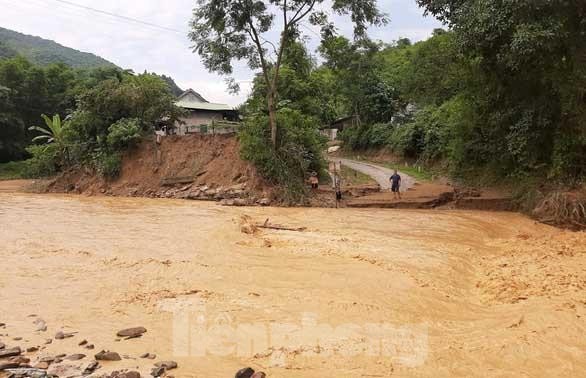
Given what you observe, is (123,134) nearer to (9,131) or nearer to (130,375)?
(9,131)

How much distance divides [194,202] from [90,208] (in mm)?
4468

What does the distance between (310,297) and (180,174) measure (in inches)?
765

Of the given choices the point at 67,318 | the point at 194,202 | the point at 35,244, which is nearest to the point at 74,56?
the point at 194,202

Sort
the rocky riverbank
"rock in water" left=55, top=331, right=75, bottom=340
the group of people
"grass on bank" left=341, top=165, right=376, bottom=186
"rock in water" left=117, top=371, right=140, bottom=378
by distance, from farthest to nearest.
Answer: "grass on bank" left=341, top=165, right=376, bottom=186 < the group of people < "rock in water" left=55, top=331, right=75, bottom=340 < the rocky riverbank < "rock in water" left=117, top=371, right=140, bottom=378

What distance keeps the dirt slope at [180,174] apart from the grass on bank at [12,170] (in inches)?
544

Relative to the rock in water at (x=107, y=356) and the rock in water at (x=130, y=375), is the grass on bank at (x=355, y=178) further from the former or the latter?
the rock in water at (x=130, y=375)

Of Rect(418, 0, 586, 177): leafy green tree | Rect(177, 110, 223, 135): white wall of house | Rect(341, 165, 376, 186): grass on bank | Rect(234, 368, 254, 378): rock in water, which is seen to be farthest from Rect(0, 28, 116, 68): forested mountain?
Rect(234, 368, 254, 378): rock in water

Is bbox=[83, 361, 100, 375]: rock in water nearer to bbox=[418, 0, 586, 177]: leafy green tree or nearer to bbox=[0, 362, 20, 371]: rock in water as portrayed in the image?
bbox=[0, 362, 20, 371]: rock in water

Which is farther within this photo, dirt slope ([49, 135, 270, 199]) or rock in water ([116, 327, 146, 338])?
dirt slope ([49, 135, 270, 199])

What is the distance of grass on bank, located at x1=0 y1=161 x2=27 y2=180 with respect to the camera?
39.5 m

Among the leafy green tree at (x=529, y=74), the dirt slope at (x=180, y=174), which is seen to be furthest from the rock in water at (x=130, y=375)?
the dirt slope at (x=180, y=174)

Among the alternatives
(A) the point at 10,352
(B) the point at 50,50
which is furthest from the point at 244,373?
(B) the point at 50,50

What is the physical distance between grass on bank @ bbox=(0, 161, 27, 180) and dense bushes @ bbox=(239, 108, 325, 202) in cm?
2455

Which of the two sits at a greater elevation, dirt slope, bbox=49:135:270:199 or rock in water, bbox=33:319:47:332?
dirt slope, bbox=49:135:270:199
